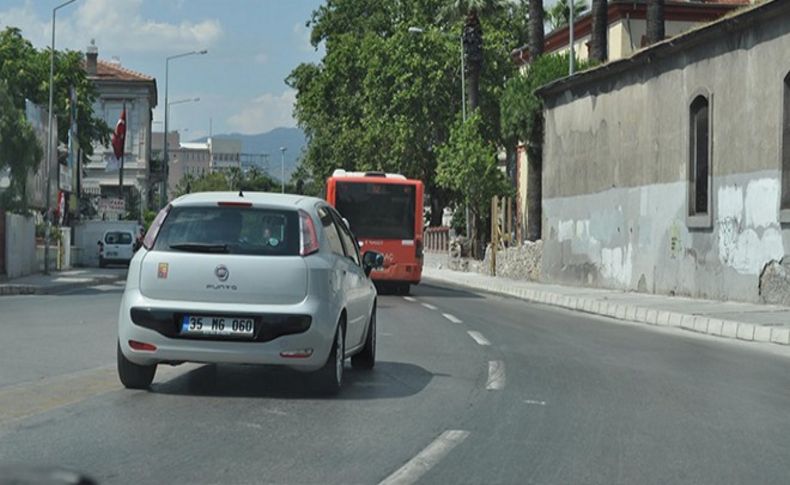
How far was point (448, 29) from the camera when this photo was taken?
6900cm

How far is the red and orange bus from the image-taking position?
3228 cm

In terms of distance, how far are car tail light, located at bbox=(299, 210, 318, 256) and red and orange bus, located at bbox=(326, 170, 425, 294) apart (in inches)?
857

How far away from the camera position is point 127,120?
108 meters

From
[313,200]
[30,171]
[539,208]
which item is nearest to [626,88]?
[539,208]

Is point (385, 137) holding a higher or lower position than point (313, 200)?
higher

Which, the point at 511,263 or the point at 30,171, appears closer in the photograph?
the point at 30,171

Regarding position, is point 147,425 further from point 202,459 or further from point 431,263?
point 431,263

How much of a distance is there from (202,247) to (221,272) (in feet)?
1.04

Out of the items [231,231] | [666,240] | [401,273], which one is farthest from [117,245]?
[231,231]

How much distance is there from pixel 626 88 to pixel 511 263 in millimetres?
14858

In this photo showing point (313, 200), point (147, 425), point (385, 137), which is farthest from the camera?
point (385, 137)

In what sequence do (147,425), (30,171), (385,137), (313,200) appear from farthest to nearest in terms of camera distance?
(385,137) < (30,171) < (313,200) < (147,425)

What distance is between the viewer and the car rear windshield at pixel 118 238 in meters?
58.8

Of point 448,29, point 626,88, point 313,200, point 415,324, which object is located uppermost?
point 448,29
